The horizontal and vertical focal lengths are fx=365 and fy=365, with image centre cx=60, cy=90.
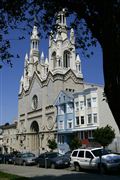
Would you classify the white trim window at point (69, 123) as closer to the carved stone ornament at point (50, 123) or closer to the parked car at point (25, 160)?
the carved stone ornament at point (50, 123)

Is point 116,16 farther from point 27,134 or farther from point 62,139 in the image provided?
point 27,134

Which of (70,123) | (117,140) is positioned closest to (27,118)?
(70,123)

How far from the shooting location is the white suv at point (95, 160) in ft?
88.9

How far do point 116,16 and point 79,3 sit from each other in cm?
149

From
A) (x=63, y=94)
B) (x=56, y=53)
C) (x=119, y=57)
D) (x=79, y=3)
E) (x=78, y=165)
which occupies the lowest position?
(x=78, y=165)

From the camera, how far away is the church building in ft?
268

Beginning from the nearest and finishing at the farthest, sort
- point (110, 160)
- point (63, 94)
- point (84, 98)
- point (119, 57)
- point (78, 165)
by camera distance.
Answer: point (119, 57) < point (110, 160) < point (78, 165) < point (84, 98) < point (63, 94)

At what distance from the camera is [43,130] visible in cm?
8206

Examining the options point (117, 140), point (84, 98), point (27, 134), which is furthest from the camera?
point (27, 134)

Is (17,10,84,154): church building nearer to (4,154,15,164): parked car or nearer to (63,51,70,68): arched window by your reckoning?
(63,51,70,68): arched window

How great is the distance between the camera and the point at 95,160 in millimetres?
27812

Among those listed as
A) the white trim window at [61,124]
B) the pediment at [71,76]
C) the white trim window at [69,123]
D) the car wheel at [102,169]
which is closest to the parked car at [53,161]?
the car wheel at [102,169]

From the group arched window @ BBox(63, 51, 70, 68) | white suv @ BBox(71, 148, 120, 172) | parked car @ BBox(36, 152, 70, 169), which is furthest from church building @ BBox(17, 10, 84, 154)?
white suv @ BBox(71, 148, 120, 172)

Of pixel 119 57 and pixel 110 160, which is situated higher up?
pixel 119 57
